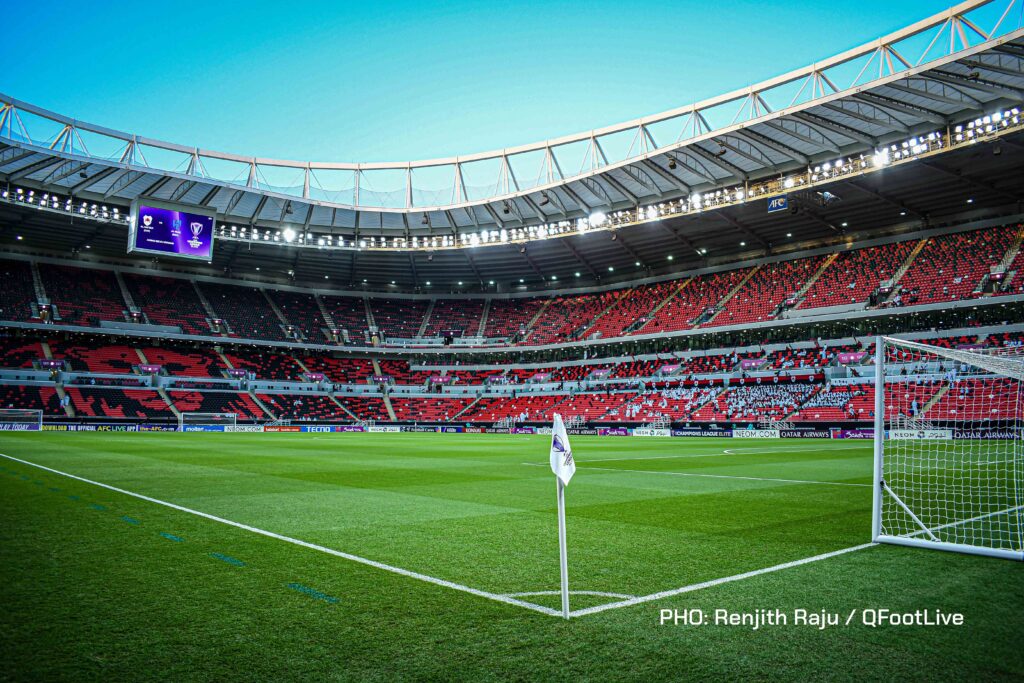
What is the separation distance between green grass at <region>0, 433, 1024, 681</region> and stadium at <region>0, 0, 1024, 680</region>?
44 mm

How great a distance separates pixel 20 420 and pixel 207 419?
12077mm

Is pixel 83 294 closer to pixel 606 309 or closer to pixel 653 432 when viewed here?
pixel 606 309

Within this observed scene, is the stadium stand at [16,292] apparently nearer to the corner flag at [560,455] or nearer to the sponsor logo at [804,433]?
the sponsor logo at [804,433]

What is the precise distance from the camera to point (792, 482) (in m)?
13.6

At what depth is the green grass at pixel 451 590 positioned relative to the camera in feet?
11.7

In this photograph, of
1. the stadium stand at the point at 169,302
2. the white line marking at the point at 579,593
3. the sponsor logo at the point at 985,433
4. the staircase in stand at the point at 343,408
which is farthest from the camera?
the staircase in stand at the point at 343,408

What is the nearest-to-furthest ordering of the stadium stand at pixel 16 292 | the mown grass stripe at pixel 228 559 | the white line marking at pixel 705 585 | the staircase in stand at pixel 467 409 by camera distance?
the white line marking at pixel 705 585
the mown grass stripe at pixel 228 559
the stadium stand at pixel 16 292
the staircase in stand at pixel 467 409

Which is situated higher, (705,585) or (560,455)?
(560,455)

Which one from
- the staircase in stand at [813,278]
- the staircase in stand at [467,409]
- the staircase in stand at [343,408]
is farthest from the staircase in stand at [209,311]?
the staircase in stand at [813,278]

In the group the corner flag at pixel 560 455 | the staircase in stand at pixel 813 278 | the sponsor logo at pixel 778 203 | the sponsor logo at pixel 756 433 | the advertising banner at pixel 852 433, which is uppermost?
the sponsor logo at pixel 778 203

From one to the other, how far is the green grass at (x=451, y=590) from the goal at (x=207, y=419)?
41.2 metres

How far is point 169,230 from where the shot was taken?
38.1 m

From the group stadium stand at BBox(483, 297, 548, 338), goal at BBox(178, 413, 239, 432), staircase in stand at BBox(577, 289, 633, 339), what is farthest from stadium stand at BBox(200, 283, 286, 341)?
staircase in stand at BBox(577, 289, 633, 339)

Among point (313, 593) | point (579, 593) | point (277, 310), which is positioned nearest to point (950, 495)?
point (579, 593)
